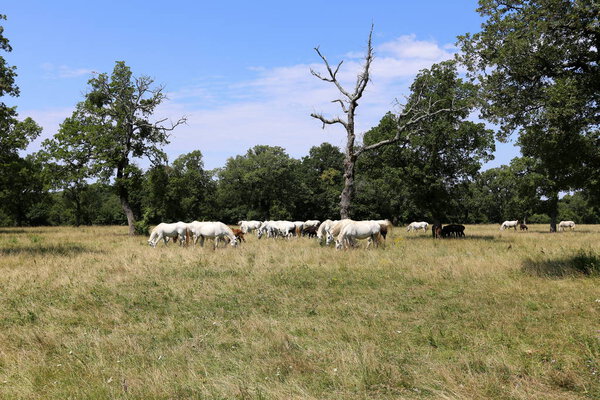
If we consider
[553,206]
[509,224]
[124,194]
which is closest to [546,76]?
[124,194]

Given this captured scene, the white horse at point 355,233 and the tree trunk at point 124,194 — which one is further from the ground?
the tree trunk at point 124,194

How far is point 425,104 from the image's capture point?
30.2m

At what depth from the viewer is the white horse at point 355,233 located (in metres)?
20.8

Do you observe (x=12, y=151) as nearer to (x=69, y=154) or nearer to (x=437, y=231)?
(x=69, y=154)

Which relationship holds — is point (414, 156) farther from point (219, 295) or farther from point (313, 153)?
point (313, 153)

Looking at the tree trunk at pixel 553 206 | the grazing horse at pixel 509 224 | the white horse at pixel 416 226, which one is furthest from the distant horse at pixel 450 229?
the grazing horse at pixel 509 224

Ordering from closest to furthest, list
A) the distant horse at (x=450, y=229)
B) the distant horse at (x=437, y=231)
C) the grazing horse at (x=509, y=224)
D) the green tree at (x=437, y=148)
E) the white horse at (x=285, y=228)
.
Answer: the green tree at (x=437, y=148) < the distant horse at (x=437, y=231) < the distant horse at (x=450, y=229) < the white horse at (x=285, y=228) < the grazing horse at (x=509, y=224)

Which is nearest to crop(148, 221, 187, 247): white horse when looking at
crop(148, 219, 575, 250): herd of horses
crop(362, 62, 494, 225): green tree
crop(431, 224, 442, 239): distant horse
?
crop(148, 219, 575, 250): herd of horses

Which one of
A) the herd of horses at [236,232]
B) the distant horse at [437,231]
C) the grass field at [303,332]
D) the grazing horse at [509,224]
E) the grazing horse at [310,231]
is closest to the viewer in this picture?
the grass field at [303,332]

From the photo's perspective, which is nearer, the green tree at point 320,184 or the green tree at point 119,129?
the green tree at point 119,129

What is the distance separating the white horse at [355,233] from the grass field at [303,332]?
22.3 feet

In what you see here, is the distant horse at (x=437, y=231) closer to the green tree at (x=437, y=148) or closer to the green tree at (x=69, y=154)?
the green tree at (x=437, y=148)

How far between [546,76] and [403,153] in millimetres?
18262

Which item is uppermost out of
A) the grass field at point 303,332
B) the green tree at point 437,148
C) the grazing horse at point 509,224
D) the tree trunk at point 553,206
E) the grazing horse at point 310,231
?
the green tree at point 437,148
